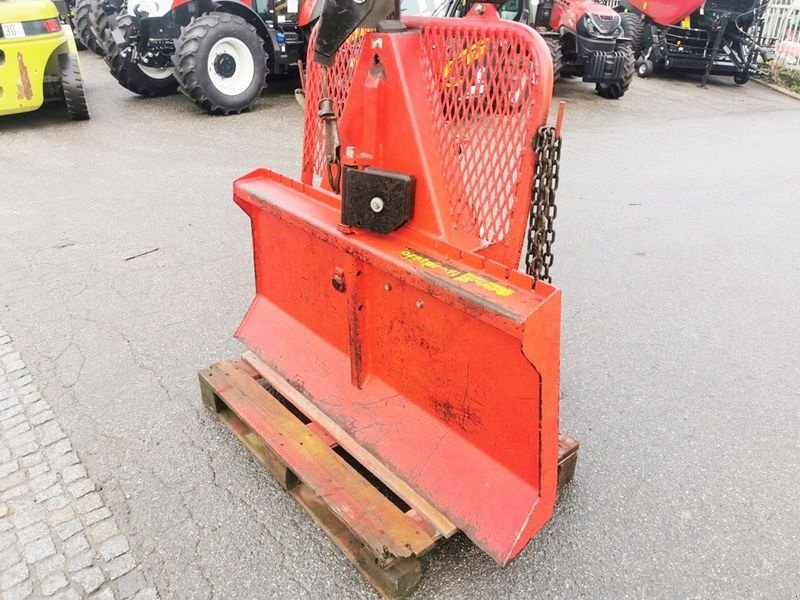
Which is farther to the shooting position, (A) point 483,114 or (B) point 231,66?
(B) point 231,66

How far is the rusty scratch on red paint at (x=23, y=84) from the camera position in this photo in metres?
7.05

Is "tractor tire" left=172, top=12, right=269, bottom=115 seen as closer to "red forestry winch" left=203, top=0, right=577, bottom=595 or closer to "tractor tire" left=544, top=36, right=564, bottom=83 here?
"tractor tire" left=544, top=36, right=564, bottom=83

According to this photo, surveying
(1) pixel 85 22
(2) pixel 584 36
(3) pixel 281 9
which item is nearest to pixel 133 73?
(1) pixel 85 22

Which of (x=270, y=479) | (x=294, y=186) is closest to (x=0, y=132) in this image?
(x=294, y=186)

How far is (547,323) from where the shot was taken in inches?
73.8

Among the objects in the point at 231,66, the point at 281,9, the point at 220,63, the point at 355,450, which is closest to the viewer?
the point at 355,450

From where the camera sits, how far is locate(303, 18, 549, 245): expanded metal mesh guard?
2.01 metres

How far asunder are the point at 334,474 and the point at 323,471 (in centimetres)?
4

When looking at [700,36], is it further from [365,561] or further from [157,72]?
[365,561]

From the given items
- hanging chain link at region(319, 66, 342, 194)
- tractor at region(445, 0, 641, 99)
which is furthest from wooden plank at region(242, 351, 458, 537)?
tractor at region(445, 0, 641, 99)

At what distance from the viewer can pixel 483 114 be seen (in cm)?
211

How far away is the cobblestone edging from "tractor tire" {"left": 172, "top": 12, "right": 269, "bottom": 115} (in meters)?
5.95

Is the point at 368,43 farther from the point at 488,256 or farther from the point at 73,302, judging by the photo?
the point at 73,302

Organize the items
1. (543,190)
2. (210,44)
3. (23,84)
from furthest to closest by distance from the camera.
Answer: (210,44) → (23,84) → (543,190)
